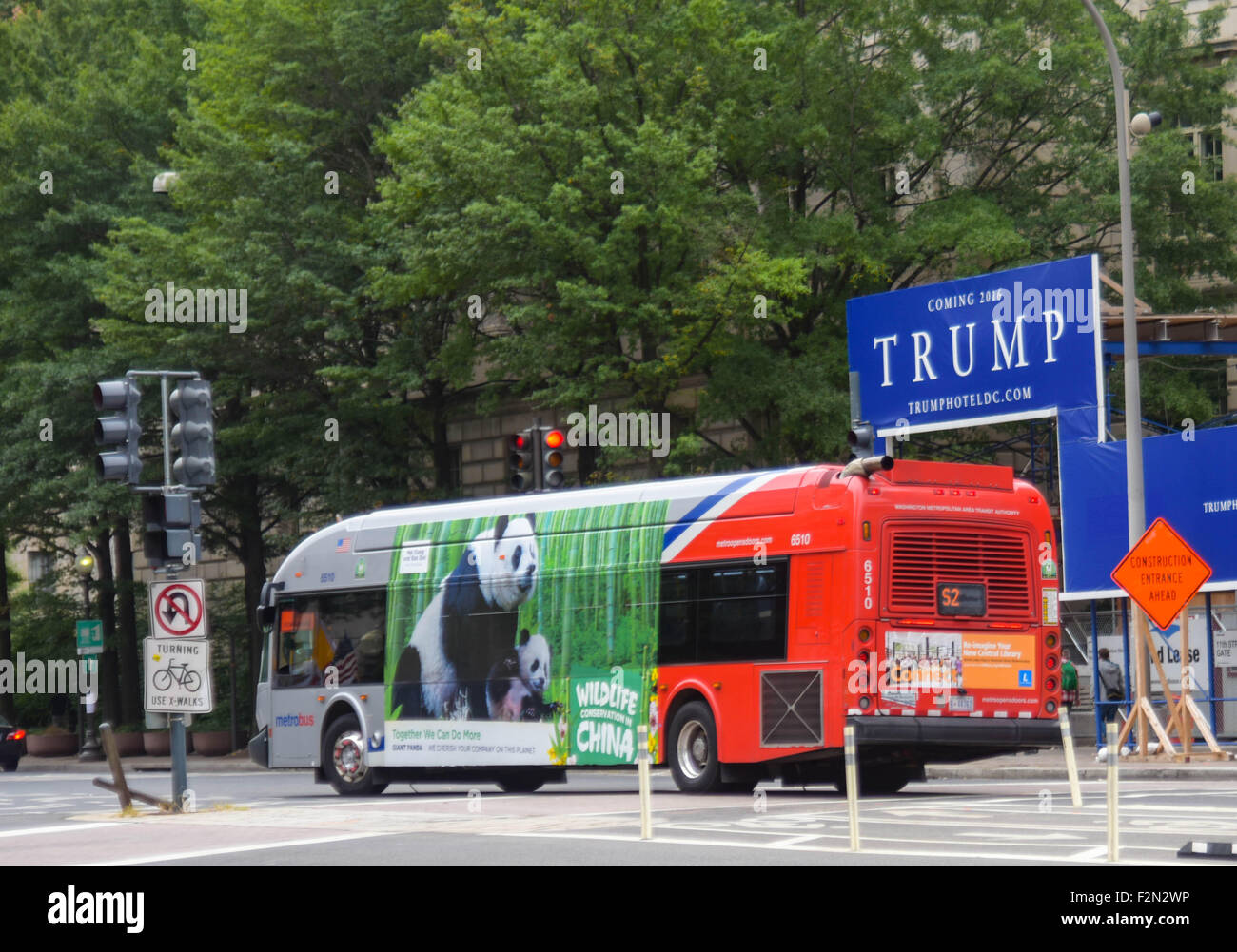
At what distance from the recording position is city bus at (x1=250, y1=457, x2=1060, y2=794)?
736 inches

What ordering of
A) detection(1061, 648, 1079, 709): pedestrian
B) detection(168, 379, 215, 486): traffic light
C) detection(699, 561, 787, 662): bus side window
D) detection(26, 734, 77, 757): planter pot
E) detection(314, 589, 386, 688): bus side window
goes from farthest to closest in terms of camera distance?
detection(26, 734, 77, 757): planter pot
detection(1061, 648, 1079, 709): pedestrian
detection(314, 589, 386, 688): bus side window
detection(699, 561, 787, 662): bus side window
detection(168, 379, 215, 486): traffic light

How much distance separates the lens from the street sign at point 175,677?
1869 centimetres

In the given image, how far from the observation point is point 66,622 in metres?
51.5

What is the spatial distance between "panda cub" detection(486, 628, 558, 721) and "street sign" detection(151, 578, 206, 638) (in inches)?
158

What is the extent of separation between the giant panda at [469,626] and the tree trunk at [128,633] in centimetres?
2595

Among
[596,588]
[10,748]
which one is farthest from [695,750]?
[10,748]

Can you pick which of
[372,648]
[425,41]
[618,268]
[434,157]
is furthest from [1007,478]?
[425,41]

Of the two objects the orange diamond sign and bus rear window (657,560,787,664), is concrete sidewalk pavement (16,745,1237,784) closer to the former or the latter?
the orange diamond sign

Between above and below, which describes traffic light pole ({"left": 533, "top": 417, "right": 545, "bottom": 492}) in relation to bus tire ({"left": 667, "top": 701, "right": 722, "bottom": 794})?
above

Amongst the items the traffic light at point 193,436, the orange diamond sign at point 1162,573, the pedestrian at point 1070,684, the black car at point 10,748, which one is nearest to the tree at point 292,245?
the black car at point 10,748

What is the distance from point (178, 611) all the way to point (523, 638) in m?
4.30

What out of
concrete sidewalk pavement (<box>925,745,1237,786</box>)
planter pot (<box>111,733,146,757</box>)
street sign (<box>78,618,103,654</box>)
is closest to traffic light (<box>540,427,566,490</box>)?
concrete sidewalk pavement (<box>925,745,1237,786</box>)

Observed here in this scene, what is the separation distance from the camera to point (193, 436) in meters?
18.8
